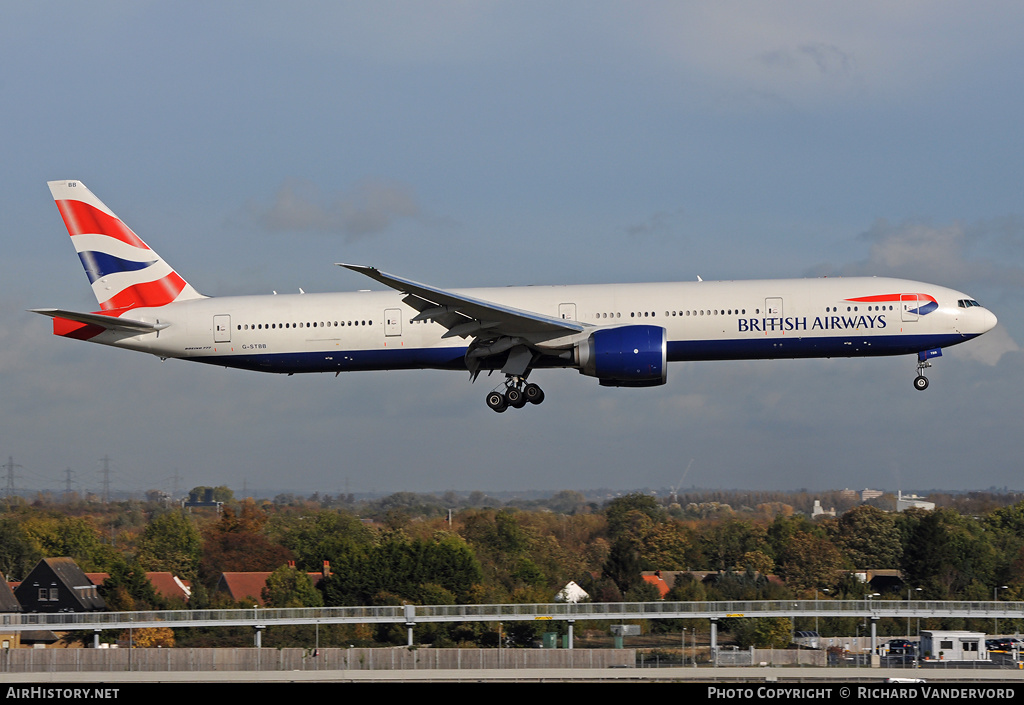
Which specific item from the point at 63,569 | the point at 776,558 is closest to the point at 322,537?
the point at 63,569

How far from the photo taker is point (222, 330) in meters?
42.4

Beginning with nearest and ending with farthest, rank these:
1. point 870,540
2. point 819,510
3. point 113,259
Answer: point 113,259 < point 870,540 < point 819,510

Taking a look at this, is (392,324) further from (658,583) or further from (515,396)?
(658,583)

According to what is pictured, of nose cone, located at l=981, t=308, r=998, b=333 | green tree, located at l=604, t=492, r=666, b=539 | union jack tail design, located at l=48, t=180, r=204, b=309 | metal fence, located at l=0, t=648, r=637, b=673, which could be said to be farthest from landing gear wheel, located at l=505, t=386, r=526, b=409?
green tree, located at l=604, t=492, r=666, b=539

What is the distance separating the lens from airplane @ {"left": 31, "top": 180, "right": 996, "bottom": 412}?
3897cm

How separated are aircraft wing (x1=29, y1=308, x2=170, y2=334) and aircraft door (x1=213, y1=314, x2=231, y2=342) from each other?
1.86 meters

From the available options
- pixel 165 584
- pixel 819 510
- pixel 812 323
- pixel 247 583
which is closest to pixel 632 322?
pixel 812 323

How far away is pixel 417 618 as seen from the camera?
5803 centimetres

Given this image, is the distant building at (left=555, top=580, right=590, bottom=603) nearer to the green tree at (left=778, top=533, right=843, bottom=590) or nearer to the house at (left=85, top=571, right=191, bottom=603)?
the green tree at (left=778, top=533, right=843, bottom=590)

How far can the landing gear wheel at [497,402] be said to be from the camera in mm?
41500

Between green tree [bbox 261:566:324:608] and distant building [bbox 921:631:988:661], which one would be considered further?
green tree [bbox 261:566:324:608]

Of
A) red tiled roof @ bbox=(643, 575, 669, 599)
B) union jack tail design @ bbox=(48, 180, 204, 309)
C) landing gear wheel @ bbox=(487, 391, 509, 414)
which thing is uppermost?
union jack tail design @ bbox=(48, 180, 204, 309)

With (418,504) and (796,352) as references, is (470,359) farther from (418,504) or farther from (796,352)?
(418,504)

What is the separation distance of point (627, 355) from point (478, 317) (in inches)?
200
